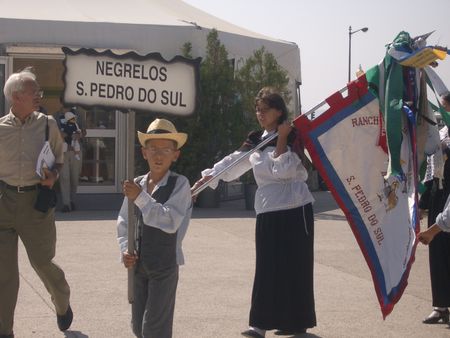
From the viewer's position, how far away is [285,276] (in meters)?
6.17

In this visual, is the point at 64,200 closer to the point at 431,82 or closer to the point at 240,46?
the point at 240,46

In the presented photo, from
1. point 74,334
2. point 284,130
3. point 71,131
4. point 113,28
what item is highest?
point 113,28

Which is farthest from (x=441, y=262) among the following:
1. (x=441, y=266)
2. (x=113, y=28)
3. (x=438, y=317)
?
(x=113, y=28)

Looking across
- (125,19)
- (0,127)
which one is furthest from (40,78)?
(0,127)

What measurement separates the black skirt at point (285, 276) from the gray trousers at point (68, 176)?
8.03m

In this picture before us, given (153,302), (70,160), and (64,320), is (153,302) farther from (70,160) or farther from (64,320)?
(70,160)

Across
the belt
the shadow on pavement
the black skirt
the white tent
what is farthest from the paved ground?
the white tent

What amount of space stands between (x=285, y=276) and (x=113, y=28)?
10.2m

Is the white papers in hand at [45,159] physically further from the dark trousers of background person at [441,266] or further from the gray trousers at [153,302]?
the dark trousers of background person at [441,266]

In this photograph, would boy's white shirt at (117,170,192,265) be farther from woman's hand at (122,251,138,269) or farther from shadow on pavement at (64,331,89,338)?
shadow on pavement at (64,331,89,338)

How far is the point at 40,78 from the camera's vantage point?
17.2 metres

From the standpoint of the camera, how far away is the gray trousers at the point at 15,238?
579 centimetres

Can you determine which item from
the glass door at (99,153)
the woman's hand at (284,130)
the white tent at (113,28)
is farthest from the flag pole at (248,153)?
the glass door at (99,153)

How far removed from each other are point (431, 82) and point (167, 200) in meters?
2.26
